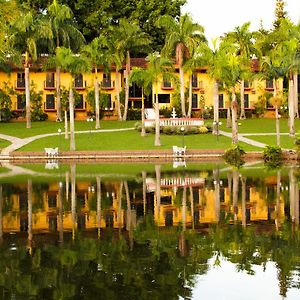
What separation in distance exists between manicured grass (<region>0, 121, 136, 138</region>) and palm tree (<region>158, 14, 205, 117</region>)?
24.4 feet

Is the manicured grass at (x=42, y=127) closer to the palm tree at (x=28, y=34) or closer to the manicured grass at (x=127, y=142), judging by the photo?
the palm tree at (x=28, y=34)

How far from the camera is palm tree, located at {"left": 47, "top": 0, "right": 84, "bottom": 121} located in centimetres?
6544

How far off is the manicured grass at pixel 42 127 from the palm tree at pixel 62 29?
2.72 metres

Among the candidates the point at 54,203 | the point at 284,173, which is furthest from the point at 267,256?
the point at 284,173

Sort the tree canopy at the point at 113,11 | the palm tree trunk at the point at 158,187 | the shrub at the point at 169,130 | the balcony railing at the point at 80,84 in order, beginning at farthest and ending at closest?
the tree canopy at the point at 113,11 < the balcony railing at the point at 80,84 < the shrub at the point at 169,130 < the palm tree trunk at the point at 158,187

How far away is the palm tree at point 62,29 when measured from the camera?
6544 centimetres

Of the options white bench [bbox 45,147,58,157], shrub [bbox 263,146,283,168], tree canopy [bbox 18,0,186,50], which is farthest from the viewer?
tree canopy [bbox 18,0,186,50]

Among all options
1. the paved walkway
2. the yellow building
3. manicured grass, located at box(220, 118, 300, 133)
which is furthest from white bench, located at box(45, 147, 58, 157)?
the yellow building

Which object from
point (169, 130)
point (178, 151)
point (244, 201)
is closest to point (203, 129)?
point (169, 130)

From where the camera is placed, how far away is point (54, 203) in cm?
2372

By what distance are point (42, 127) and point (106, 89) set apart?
13475 mm

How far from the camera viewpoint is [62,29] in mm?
66125

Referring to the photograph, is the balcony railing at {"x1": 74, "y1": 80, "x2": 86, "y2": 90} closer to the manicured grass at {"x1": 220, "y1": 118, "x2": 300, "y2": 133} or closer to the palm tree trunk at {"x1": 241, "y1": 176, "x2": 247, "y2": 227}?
the manicured grass at {"x1": 220, "y1": 118, "x2": 300, "y2": 133}

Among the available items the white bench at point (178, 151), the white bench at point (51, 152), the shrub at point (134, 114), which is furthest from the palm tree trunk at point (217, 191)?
the shrub at point (134, 114)
